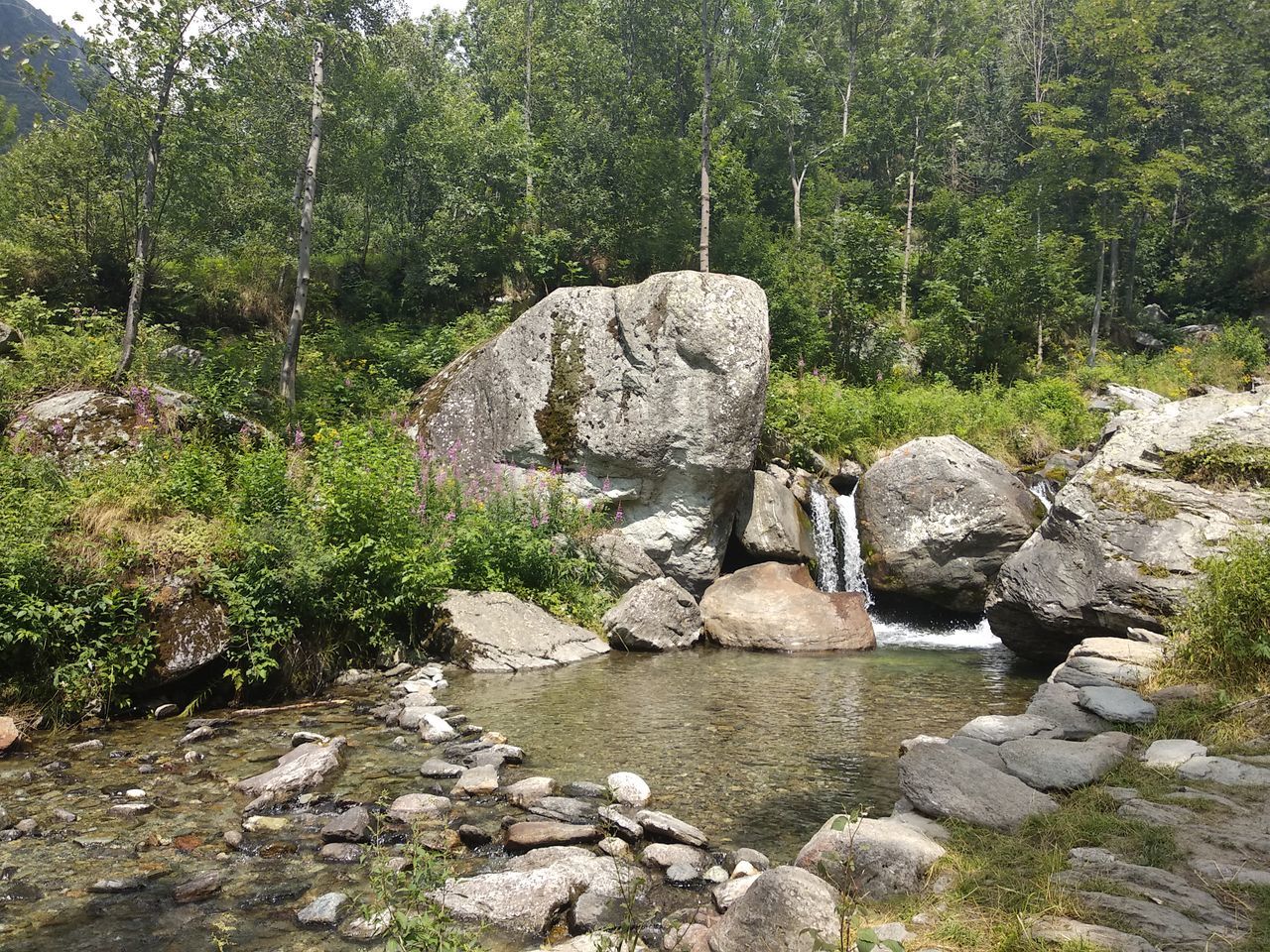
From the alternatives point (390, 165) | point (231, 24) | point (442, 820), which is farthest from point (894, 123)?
point (442, 820)

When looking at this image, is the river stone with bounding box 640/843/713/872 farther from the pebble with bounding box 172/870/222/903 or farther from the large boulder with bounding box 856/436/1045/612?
the large boulder with bounding box 856/436/1045/612

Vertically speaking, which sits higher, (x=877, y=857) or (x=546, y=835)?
(x=877, y=857)

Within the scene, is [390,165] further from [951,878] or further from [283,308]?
[951,878]

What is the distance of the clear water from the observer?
568 centimetres

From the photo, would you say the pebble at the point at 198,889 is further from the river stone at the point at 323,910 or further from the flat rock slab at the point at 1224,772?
the flat rock slab at the point at 1224,772

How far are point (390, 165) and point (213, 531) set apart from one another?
760 inches

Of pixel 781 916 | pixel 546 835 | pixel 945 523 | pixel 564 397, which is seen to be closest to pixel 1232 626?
pixel 781 916

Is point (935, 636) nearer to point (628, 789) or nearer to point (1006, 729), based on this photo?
point (1006, 729)

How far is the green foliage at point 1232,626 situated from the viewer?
19.5 feet

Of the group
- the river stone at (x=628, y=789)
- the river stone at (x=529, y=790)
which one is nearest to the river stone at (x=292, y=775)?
the river stone at (x=529, y=790)

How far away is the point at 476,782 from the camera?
5770 millimetres

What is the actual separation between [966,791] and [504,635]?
21.7ft

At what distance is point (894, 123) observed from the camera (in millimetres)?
34719

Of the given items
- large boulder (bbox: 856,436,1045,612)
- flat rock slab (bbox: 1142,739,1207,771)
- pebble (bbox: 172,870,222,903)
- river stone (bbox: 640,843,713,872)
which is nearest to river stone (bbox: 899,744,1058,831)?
flat rock slab (bbox: 1142,739,1207,771)
